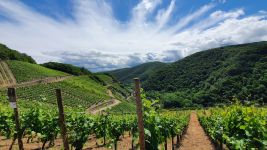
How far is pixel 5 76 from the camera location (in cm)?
8156

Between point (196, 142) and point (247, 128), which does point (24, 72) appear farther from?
point (247, 128)

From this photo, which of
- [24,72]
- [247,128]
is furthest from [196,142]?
[24,72]

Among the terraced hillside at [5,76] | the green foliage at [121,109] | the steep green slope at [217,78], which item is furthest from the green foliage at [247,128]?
the steep green slope at [217,78]

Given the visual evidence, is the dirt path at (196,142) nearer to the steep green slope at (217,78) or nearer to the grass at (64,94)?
the grass at (64,94)

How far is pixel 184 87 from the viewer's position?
572 feet

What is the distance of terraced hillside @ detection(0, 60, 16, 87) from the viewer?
77738 millimetres

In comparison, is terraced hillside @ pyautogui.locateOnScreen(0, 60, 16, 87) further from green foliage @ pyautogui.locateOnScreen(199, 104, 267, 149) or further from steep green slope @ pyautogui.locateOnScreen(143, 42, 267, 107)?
green foliage @ pyautogui.locateOnScreen(199, 104, 267, 149)

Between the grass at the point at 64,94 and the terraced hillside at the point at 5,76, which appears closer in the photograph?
the grass at the point at 64,94

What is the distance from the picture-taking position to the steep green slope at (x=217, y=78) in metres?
120

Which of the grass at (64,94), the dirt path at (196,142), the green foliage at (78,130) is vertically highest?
the grass at (64,94)

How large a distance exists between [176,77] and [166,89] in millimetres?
13446

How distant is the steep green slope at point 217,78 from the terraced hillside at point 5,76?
69151 mm

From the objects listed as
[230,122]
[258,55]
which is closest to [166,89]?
[258,55]

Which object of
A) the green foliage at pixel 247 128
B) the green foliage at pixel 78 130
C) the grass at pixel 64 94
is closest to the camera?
the green foliage at pixel 247 128
